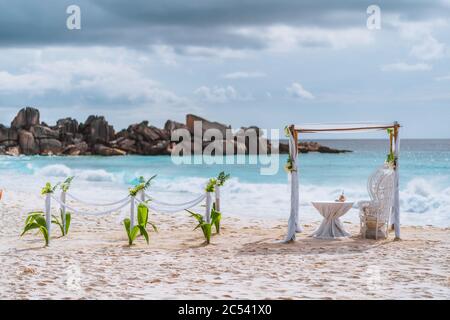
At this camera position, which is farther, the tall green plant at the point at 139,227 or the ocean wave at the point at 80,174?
the ocean wave at the point at 80,174

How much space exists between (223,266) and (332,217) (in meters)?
3.38

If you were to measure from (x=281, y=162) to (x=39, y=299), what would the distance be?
61061mm

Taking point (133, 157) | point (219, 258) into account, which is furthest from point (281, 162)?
point (219, 258)

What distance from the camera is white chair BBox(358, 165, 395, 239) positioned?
38.5ft

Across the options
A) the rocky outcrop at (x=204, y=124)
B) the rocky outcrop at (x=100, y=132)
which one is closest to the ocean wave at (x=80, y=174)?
the rocky outcrop at (x=204, y=124)

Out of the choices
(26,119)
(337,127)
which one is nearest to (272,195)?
(337,127)

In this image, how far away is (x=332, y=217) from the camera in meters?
12.2

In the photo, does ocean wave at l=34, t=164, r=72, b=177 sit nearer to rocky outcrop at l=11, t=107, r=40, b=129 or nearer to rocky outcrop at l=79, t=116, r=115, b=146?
rocky outcrop at l=79, t=116, r=115, b=146

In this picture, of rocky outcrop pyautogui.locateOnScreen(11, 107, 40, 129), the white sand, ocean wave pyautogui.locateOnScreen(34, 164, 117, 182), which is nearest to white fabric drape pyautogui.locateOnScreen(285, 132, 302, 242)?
the white sand

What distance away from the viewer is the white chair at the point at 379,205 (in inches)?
463

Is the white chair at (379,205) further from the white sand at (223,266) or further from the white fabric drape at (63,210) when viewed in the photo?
the white fabric drape at (63,210)

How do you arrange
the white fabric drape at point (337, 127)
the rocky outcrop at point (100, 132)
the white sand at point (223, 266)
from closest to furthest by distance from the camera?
1. the white sand at point (223, 266)
2. the white fabric drape at point (337, 127)
3. the rocky outcrop at point (100, 132)

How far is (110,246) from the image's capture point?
37.2 ft

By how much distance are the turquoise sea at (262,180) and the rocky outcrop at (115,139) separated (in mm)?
2802
